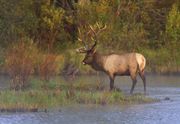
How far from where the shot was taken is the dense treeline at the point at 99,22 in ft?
119

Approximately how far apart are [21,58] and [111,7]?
16.1m

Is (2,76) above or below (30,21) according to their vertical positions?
below

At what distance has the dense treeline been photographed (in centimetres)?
3628

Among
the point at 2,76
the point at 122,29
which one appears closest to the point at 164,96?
the point at 2,76

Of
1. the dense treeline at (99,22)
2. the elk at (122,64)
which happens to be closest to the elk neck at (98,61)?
the elk at (122,64)

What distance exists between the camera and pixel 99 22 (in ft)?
120

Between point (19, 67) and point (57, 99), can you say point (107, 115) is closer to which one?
point (57, 99)

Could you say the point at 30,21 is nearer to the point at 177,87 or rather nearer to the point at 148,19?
the point at 148,19

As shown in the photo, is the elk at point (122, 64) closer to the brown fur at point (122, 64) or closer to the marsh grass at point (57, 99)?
the brown fur at point (122, 64)

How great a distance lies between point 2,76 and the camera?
3016cm

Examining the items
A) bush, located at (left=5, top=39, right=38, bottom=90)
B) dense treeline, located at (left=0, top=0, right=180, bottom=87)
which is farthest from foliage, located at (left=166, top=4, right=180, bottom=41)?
bush, located at (left=5, top=39, right=38, bottom=90)

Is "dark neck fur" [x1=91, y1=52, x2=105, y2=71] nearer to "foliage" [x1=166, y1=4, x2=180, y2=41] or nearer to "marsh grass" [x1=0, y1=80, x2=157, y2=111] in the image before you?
"marsh grass" [x1=0, y1=80, x2=157, y2=111]

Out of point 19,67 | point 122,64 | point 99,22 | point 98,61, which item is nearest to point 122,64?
point 122,64

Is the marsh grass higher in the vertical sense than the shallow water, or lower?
higher
